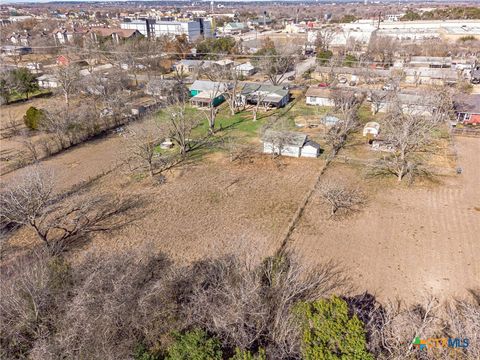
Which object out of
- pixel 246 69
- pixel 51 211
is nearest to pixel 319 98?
pixel 246 69

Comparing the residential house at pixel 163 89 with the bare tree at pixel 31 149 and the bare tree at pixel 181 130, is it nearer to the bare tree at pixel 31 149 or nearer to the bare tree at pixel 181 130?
the bare tree at pixel 181 130

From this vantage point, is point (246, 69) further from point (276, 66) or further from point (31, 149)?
point (31, 149)

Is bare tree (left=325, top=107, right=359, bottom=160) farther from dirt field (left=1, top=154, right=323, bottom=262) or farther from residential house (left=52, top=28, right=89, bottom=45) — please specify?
residential house (left=52, top=28, right=89, bottom=45)

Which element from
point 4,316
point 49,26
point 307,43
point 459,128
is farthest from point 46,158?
point 49,26

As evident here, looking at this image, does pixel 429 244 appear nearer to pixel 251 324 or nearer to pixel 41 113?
pixel 251 324

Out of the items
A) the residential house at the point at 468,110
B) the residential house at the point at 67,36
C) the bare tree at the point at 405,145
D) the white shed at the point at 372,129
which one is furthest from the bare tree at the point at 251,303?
the residential house at the point at 67,36

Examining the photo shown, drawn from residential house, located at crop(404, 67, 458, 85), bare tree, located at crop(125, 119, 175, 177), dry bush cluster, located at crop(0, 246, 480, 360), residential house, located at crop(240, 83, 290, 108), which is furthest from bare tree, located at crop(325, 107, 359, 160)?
residential house, located at crop(404, 67, 458, 85)
